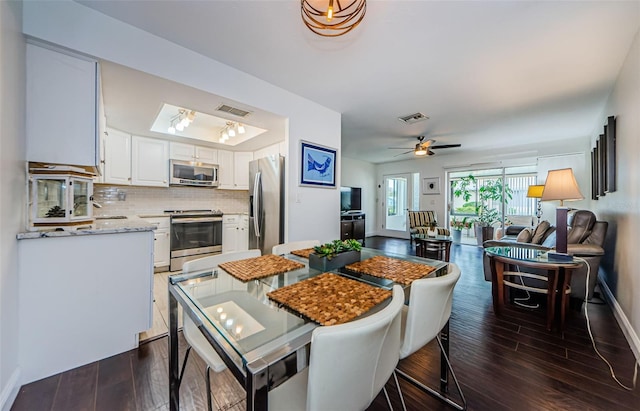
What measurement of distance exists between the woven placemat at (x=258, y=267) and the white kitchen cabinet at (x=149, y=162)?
299 cm

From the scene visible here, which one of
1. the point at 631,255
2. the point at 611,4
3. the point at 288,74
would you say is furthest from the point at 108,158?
the point at 631,255

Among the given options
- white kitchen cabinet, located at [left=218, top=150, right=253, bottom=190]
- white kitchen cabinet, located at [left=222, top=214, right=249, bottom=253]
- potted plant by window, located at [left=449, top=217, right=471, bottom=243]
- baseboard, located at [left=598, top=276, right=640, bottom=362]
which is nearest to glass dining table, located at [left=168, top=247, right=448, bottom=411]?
baseboard, located at [left=598, top=276, right=640, bottom=362]

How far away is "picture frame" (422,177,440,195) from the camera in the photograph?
21.9 ft

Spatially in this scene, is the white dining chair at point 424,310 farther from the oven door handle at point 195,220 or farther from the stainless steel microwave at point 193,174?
the stainless steel microwave at point 193,174

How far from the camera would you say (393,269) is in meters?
1.49

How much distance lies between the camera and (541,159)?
524cm

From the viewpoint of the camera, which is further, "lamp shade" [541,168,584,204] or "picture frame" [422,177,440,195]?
"picture frame" [422,177,440,195]

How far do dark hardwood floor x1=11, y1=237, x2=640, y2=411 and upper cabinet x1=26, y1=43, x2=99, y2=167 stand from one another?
1437 millimetres

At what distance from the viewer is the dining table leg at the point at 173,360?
1236 millimetres

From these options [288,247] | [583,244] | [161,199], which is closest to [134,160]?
[161,199]

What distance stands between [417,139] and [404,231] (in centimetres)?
324

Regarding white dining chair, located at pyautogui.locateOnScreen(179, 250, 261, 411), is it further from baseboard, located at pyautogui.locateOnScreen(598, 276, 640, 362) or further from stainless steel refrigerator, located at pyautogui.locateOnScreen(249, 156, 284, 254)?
baseboard, located at pyautogui.locateOnScreen(598, 276, 640, 362)

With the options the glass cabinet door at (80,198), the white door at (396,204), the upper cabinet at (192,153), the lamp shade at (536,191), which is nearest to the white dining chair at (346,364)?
the glass cabinet door at (80,198)

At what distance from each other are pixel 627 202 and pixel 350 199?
4751 millimetres
